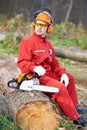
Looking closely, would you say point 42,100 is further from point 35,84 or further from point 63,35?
point 63,35

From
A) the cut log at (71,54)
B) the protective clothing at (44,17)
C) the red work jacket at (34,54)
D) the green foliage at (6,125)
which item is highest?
the protective clothing at (44,17)

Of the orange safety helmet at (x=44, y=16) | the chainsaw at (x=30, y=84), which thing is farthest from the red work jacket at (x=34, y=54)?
the orange safety helmet at (x=44, y=16)

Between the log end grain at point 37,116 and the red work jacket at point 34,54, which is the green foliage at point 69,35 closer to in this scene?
the red work jacket at point 34,54

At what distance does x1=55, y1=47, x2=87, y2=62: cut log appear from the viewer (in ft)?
43.0

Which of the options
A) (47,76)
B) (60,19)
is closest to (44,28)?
(47,76)

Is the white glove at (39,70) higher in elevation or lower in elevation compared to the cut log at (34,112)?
higher

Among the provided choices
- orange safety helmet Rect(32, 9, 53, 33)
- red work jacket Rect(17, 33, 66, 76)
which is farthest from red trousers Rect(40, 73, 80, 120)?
orange safety helmet Rect(32, 9, 53, 33)

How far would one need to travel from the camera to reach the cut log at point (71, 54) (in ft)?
43.0

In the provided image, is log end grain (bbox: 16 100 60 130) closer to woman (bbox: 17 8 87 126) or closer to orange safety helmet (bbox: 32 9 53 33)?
woman (bbox: 17 8 87 126)

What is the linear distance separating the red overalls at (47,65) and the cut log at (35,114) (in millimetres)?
369

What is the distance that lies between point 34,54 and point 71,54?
6.98 meters

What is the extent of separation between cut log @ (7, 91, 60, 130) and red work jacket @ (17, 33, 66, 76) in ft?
1.83

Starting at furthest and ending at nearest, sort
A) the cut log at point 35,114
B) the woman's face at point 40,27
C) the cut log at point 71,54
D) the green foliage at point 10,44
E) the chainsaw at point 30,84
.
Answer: the green foliage at point 10,44, the cut log at point 71,54, the woman's face at point 40,27, the chainsaw at point 30,84, the cut log at point 35,114

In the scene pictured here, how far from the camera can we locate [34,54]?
6387 mm
